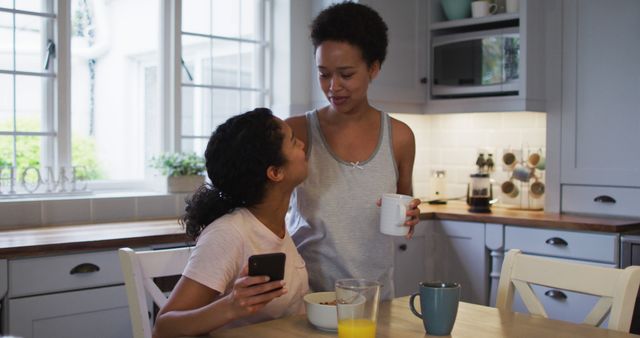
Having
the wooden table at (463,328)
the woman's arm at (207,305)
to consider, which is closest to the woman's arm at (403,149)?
the wooden table at (463,328)

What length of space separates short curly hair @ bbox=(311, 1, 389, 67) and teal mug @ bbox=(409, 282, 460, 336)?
70 cm

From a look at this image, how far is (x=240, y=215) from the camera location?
1732 millimetres

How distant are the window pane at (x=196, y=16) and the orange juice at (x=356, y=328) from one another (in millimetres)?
2843

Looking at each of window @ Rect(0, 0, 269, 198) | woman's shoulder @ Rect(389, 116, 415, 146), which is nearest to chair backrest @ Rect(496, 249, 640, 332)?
woman's shoulder @ Rect(389, 116, 415, 146)

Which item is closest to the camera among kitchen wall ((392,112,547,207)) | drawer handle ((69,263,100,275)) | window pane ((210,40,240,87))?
drawer handle ((69,263,100,275))

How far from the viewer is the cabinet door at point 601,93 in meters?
3.56

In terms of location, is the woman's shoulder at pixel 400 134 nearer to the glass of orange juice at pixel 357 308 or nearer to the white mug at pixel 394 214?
the white mug at pixel 394 214

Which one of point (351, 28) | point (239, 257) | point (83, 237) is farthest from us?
point (83, 237)

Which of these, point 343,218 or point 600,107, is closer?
point 343,218

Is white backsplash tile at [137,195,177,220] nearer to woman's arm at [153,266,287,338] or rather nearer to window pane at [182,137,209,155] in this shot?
window pane at [182,137,209,155]

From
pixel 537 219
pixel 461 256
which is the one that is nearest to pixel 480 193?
pixel 461 256

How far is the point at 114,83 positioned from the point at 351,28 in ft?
7.41

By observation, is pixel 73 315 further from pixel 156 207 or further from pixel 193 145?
pixel 193 145

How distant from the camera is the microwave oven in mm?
3936
